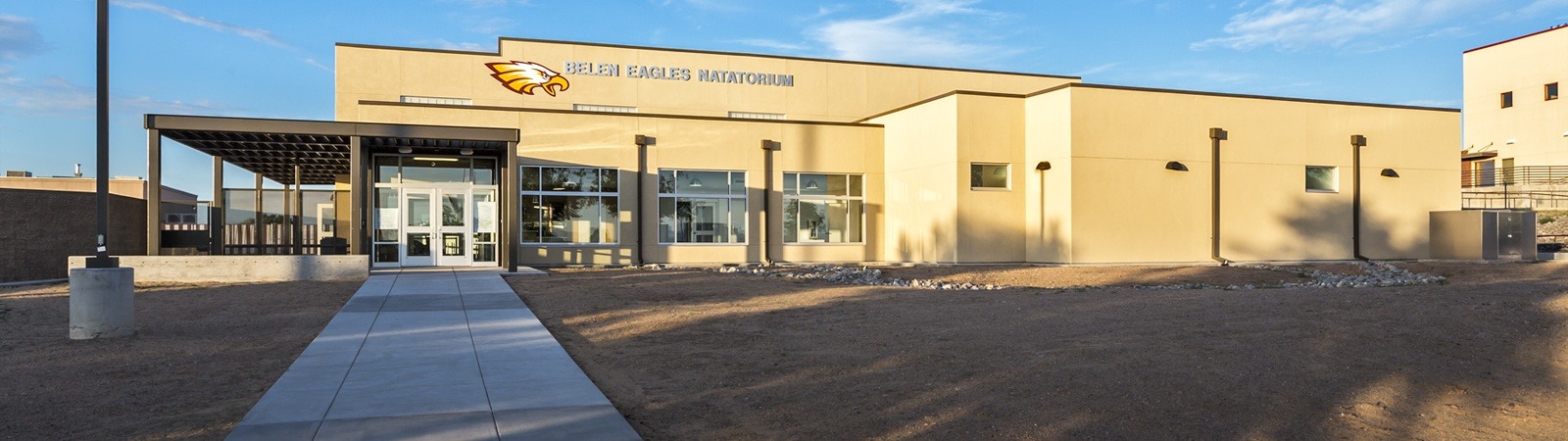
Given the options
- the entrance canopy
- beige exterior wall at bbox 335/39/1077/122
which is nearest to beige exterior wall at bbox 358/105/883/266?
the entrance canopy

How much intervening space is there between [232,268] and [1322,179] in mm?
25763

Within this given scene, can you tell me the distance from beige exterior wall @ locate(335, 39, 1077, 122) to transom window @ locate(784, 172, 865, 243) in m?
4.55

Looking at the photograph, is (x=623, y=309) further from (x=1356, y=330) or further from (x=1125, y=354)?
(x=1356, y=330)

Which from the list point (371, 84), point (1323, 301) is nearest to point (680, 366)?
point (1323, 301)

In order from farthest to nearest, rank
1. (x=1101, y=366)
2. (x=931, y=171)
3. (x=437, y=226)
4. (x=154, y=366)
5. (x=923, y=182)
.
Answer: (x=923, y=182) < (x=931, y=171) < (x=437, y=226) < (x=154, y=366) < (x=1101, y=366)

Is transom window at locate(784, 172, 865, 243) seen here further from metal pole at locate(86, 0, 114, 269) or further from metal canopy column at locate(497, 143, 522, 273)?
metal pole at locate(86, 0, 114, 269)

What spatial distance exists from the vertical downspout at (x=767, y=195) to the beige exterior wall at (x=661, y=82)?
15.8 feet

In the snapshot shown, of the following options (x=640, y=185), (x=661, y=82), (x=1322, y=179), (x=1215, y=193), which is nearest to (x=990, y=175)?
(x=1215, y=193)

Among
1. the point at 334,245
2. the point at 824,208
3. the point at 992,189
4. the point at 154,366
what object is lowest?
the point at 154,366

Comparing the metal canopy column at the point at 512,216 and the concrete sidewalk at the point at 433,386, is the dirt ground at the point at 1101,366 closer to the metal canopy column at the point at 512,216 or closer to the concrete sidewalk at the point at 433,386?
the concrete sidewalk at the point at 433,386

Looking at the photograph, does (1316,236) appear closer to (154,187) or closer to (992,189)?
(992,189)

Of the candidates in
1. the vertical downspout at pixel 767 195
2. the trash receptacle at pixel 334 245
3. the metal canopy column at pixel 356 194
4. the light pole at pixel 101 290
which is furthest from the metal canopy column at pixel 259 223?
the light pole at pixel 101 290

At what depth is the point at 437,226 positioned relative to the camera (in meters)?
21.9

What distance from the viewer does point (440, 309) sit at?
12.5 meters
